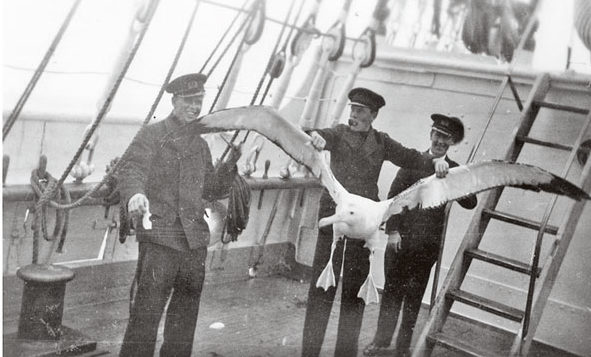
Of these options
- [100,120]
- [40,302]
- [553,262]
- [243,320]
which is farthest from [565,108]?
[40,302]

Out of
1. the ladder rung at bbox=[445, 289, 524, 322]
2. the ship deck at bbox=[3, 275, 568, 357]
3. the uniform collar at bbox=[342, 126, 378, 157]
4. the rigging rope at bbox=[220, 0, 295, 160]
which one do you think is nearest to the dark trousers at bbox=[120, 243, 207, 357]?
the ship deck at bbox=[3, 275, 568, 357]

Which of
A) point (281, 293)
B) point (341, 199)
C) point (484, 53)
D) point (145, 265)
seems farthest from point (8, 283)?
point (484, 53)

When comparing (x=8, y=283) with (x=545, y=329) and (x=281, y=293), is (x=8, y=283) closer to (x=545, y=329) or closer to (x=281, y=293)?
(x=281, y=293)

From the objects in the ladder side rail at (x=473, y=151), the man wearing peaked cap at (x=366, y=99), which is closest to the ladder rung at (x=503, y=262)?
the ladder side rail at (x=473, y=151)

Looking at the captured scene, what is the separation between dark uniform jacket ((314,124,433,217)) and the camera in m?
2.10

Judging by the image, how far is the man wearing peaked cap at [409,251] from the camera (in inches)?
86.4

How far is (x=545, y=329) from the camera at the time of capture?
286 centimetres

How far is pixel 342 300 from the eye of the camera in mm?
2344

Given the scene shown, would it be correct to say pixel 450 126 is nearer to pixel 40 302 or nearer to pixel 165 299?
pixel 165 299

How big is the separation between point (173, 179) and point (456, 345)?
1123 mm

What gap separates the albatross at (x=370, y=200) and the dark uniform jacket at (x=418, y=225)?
0.76 ft

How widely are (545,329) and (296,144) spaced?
5.37 feet

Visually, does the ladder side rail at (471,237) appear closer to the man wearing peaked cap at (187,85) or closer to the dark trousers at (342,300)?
the dark trousers at (342,300)

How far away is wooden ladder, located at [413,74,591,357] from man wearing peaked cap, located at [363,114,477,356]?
14 centimetres
